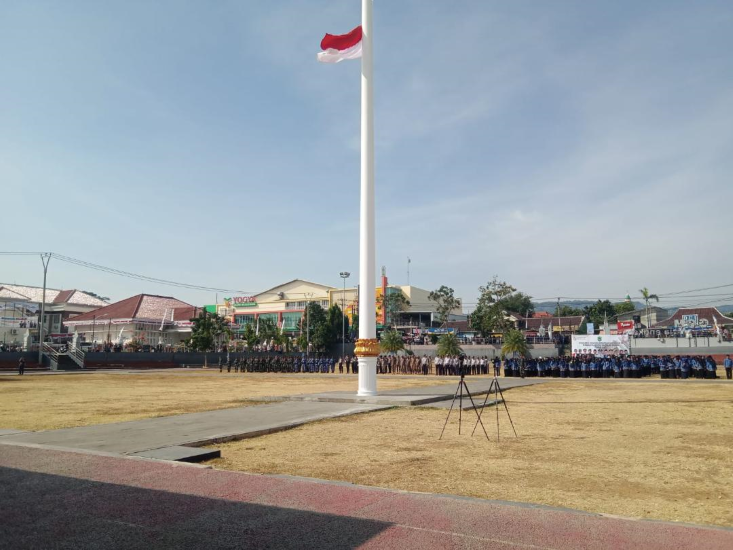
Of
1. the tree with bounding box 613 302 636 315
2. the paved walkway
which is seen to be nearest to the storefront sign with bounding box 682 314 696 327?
the tree with bounding box 613 302 636 315

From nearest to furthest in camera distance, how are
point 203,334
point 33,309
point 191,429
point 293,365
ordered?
point 191,429
point 293,365
point 203,334
point 33,309

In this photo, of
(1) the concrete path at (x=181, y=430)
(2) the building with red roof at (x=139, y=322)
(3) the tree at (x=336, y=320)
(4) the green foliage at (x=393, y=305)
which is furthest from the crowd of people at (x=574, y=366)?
(4) the green foliage at (x=393, y=305)

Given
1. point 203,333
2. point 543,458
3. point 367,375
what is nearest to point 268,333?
point 203,333

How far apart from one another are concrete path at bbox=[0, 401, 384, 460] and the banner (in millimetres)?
31351

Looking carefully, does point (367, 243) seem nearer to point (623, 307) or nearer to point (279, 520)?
point (279, 520)

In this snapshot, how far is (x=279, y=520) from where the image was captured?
5.39m

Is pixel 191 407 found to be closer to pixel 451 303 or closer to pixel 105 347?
pixel 105 347

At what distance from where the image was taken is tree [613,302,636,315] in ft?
415

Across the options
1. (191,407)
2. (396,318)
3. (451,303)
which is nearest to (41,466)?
(191,407)

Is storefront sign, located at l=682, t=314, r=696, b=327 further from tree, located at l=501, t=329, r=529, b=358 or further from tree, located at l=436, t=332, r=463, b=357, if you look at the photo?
tree, located at l=436, t=332, r=463, b=357

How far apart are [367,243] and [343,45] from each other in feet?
23.7

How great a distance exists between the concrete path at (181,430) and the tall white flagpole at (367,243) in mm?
2953

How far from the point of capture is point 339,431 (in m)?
12.0

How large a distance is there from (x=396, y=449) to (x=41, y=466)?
18.0 ft
